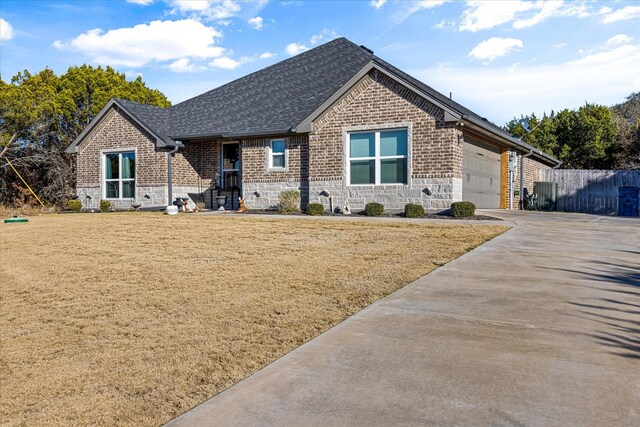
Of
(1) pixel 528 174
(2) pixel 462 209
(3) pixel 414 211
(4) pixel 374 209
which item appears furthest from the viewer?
(1) pixel 528 174

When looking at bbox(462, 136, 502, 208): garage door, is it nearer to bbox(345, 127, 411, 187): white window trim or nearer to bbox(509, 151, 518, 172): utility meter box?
bbox(509, 151, 518, 172): utility meter box

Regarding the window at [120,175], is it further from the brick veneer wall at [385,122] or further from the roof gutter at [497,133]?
the roof gutter at [497,133]

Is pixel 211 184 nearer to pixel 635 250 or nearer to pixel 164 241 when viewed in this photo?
pixel 164 241

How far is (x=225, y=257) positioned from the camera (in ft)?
29.1

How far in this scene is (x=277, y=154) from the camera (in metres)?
19.7

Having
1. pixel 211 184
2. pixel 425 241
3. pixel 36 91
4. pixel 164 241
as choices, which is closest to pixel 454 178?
pixel 425 241

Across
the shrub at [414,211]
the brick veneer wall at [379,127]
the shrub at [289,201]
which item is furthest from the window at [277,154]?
the shrub at [414,211]

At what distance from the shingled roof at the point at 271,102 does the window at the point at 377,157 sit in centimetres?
212

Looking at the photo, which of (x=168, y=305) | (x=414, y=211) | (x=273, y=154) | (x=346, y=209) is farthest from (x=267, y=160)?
(x=168, y=305)

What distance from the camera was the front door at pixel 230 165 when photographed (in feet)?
71.2

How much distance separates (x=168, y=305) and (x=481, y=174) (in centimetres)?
1694

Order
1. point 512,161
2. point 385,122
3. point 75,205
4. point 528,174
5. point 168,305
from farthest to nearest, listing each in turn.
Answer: point 528,174, point 512,161, point 75,205, point 385,122, point 168,305

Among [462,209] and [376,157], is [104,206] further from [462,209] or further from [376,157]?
[462,209]

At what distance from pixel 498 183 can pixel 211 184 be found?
530 inches
